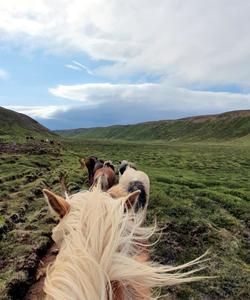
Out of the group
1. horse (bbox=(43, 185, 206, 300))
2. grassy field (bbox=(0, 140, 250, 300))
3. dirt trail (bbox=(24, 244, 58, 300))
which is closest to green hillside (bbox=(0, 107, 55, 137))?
grassy field (bbox=(0, 140, 250, 300))

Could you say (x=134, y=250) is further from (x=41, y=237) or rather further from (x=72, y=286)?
(x=41, y=237)

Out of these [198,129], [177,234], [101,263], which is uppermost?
[101,263]

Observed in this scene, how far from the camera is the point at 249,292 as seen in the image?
7676 millimetres

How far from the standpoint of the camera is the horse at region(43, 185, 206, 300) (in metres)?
1.94

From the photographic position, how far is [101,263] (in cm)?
208

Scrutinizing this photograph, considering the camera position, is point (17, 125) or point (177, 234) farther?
point (17, 125)

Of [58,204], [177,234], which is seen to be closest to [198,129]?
[177,234]

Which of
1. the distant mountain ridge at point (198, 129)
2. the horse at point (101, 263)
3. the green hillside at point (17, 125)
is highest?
the horse at point (101, 263)

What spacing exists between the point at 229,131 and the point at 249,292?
11213 centimetres

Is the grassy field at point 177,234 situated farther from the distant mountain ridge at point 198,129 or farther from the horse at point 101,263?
the distant mountain ridge at point 198,129

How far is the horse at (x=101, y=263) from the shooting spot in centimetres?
194

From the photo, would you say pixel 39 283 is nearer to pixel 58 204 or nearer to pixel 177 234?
pixel 177 234

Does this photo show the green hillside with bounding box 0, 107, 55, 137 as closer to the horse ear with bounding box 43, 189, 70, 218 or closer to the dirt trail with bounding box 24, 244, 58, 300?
the dirt trail with bounding box 24, 244, 58, 300

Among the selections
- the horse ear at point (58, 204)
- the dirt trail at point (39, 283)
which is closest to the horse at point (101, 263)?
the horse ear at point (58, 204)
